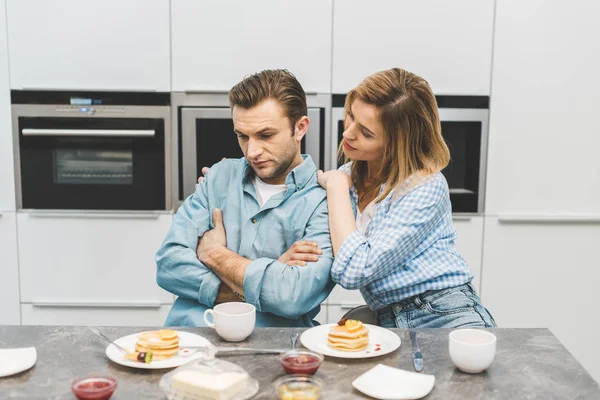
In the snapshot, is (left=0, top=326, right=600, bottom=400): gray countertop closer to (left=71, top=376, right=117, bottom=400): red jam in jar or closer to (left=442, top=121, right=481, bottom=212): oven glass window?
(left=71, top=376, right=117, bottom=400): red jam in jar

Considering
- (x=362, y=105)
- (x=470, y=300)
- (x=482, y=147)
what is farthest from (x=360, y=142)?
(x=482, y=147)

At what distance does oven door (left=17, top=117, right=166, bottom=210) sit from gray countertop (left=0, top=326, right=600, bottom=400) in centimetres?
146

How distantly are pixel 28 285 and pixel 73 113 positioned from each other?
84 centimetres

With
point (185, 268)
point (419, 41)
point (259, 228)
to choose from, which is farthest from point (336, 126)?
point (185, 268)

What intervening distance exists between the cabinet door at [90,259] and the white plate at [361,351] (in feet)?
5.30

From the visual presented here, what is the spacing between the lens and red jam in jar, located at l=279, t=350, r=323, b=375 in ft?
3.88

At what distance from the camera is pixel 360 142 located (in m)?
1.86

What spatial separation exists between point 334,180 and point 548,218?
1.49 metres

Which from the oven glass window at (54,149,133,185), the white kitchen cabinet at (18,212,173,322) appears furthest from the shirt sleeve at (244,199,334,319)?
the oven glass window at (54,149,133,185)

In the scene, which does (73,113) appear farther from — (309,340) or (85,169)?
(309,340)

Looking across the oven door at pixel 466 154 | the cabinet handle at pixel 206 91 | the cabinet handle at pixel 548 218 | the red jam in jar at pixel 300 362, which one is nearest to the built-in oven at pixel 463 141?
the oven door at pixel 466 154

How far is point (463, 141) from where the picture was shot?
2922 millimetres

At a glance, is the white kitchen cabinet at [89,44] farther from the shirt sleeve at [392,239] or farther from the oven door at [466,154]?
the shirt sleeve at [392,239]

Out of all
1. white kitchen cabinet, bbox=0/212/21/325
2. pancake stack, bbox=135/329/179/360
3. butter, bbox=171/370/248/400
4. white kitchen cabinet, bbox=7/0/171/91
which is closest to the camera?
butter, bbox=171/370/248/400
